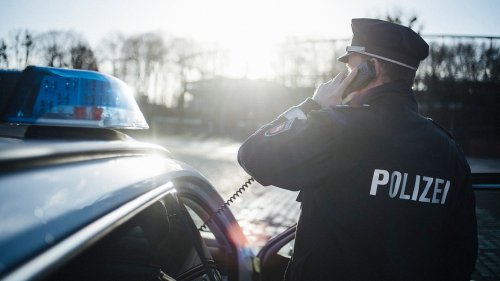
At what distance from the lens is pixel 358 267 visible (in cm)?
141

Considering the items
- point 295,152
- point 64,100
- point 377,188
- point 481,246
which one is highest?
point 64,100

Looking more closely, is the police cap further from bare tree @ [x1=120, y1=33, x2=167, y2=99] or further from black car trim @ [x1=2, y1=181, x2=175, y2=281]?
bare tree @ [x1=120, y1=33, x2=167, y2=99]

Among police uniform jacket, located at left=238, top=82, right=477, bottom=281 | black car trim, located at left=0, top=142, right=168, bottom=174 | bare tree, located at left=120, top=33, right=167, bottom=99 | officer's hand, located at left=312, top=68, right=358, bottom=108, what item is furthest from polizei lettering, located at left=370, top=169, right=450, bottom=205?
bare tree, located at left=120, top=33, right=167, bottom=99

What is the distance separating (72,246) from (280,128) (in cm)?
103

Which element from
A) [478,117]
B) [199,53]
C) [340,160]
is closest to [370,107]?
[340,160]

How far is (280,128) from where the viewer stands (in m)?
1.57

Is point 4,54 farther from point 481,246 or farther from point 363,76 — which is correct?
point 481,246

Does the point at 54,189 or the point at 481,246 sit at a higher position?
the point at 54,189

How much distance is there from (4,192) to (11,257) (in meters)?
0.13

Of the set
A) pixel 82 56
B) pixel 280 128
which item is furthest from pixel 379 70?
pixel 82 56

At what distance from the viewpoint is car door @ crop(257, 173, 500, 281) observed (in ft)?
6.76

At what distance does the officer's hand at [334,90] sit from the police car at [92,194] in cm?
74

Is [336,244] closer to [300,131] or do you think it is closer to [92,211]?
[300,131]

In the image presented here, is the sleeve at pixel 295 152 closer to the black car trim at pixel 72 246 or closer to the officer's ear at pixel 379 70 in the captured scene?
the officer's ear at pixel 379 70
